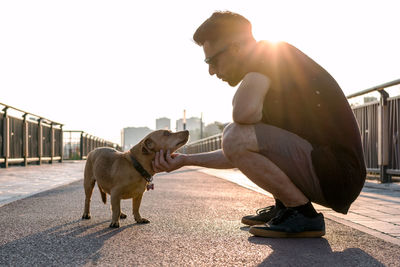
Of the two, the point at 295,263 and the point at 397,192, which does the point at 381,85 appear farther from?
the point at 295,263

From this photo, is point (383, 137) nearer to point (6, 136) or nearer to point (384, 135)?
point (384, 135)

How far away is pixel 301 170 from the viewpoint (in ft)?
8.89

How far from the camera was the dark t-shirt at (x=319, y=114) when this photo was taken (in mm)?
2650

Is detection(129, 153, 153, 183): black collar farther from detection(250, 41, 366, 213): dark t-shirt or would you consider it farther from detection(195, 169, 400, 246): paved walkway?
detection(195, 169, 400, 246): paved walkway

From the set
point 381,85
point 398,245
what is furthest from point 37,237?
point 381,85

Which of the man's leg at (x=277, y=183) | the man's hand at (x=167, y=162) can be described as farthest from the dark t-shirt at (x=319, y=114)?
the man's hand at (x=167, y=162)

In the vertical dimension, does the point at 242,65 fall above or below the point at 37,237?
above

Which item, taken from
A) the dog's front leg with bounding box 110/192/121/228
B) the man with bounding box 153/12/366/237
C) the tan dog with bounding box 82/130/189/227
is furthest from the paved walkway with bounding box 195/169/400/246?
the dog's front leg with bounding box 110/192/121/228

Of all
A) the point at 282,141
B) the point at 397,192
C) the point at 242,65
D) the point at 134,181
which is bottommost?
the point at 397,192

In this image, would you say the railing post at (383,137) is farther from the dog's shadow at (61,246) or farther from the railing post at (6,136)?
the railing post at (6,136)

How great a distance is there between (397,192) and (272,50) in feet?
13.8

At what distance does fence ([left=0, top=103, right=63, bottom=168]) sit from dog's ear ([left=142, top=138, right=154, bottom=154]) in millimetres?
9296

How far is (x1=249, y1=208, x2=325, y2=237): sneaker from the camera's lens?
2.73 m

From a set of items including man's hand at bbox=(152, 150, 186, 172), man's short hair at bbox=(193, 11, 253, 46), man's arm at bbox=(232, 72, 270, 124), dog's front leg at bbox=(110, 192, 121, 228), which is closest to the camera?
man's arm at bbox=(232, 72, 270, 124)
